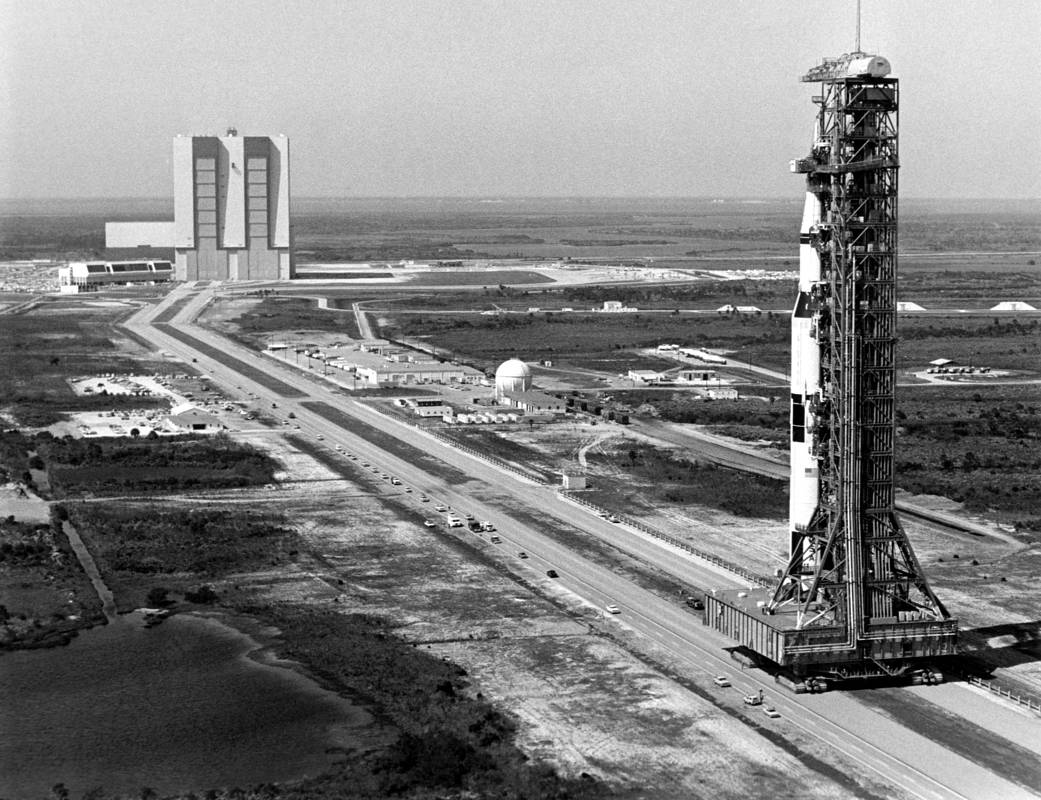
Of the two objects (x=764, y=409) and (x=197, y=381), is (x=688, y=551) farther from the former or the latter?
(x=197, y=381)

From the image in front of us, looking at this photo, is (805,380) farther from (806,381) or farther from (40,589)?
(40,589)

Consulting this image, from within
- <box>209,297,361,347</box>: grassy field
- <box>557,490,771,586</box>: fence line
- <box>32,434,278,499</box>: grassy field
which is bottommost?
<box>557,490,771,586</box>: fence line

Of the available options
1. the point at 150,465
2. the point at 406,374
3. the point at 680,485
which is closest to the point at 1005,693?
the point at 680,485

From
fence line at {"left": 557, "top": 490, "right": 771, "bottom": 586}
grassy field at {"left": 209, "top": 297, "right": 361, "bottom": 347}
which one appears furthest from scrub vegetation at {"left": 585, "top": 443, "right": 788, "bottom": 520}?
grassy field at {"left": 209, "top": 297, "right": 361, "bottom": 347}

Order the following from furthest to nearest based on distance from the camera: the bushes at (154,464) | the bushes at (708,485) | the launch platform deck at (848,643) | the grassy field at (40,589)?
the bushes at (154,464)
the bushes at (708,485)
the grassy field at (40,589)
the launch platform deck at (848,643)

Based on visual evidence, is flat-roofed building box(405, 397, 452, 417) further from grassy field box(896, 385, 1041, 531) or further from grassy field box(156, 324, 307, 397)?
grassy field box(896, 385, 1041, 531)

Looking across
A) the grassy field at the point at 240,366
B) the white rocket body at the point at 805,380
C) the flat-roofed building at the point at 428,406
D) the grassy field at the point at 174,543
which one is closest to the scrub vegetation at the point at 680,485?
the grassy field at the point at 174,543

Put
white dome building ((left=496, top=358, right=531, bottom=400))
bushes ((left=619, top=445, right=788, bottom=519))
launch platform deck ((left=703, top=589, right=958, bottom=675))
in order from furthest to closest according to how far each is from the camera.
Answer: white dome building ((left=496, top=358, right=531, bottom=400))
bushes ((left=619, top=445, right=788, bottom=519))
launch platform deck ((left=703, top=589, right=958, bottom=675))

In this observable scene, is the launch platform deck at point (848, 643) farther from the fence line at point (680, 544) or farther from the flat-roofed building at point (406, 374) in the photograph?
the flat-roofed building at point (406, 374)
